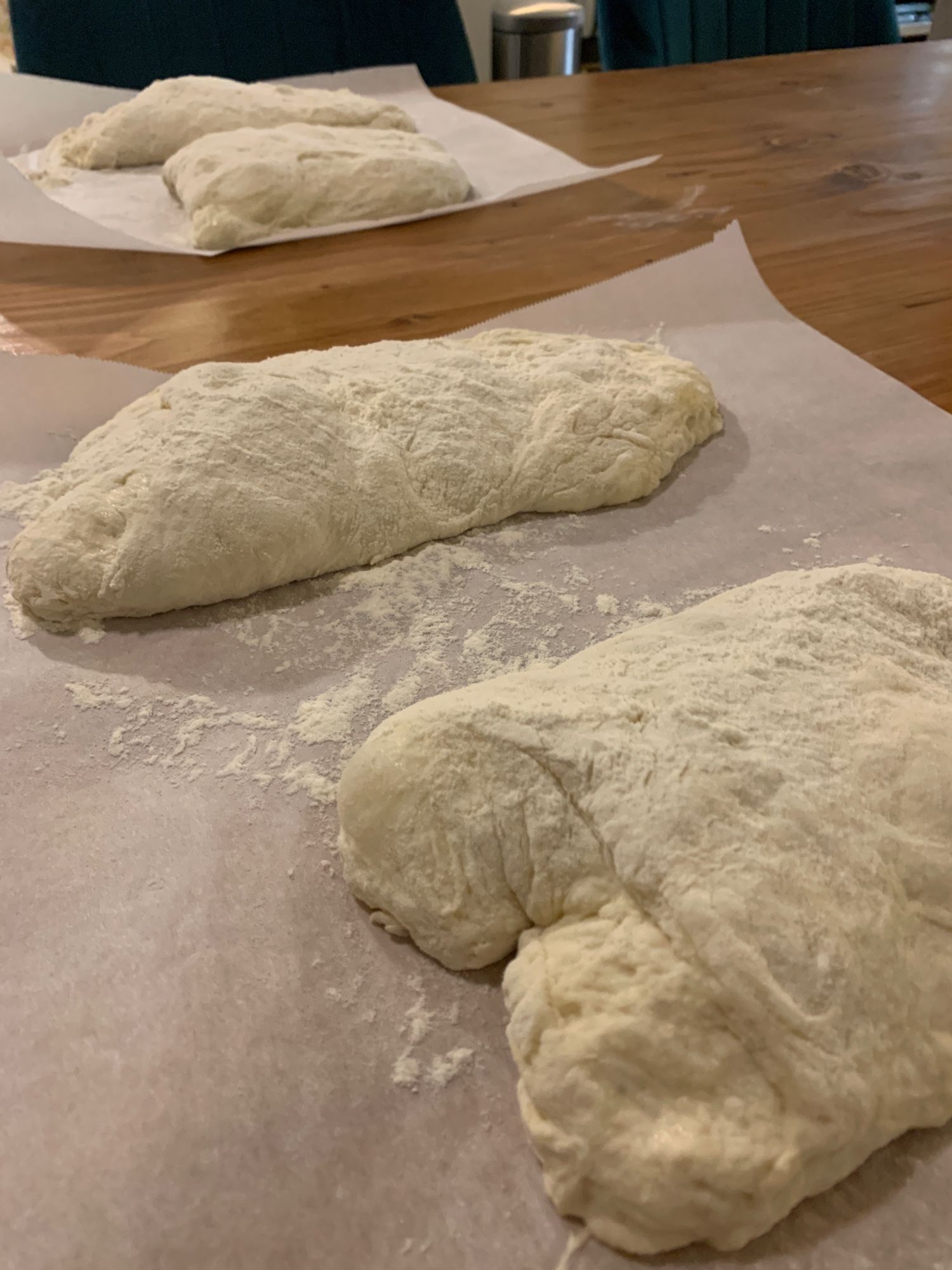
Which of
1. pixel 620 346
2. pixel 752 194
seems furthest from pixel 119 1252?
pixel 752 194

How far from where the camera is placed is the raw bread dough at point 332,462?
1.00 m

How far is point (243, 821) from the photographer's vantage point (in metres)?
0.83

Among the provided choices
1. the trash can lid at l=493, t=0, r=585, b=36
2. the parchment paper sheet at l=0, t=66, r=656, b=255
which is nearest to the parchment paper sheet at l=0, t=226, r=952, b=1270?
the parchment paper sheet at l=0, t=66, r=656, b=255

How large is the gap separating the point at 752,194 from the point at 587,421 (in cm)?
103

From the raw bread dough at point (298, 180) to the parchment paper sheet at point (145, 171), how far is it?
3cm

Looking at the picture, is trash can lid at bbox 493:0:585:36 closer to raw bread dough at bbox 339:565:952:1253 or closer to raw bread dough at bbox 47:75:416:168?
raw bread dough at bbox 47:75:416:168

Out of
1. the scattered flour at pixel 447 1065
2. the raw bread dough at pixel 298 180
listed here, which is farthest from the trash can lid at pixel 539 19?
the scattered flour at pixel 447 1065

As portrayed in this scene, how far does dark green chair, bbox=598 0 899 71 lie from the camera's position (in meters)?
2.69

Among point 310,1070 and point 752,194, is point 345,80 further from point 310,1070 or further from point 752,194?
→ point 310,1070

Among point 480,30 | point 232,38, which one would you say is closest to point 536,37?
point 232,38

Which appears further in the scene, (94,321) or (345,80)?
(345,80)

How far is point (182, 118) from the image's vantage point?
1885mm

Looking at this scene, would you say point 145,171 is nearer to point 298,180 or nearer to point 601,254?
point 298,180

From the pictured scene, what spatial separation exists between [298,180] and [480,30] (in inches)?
118
